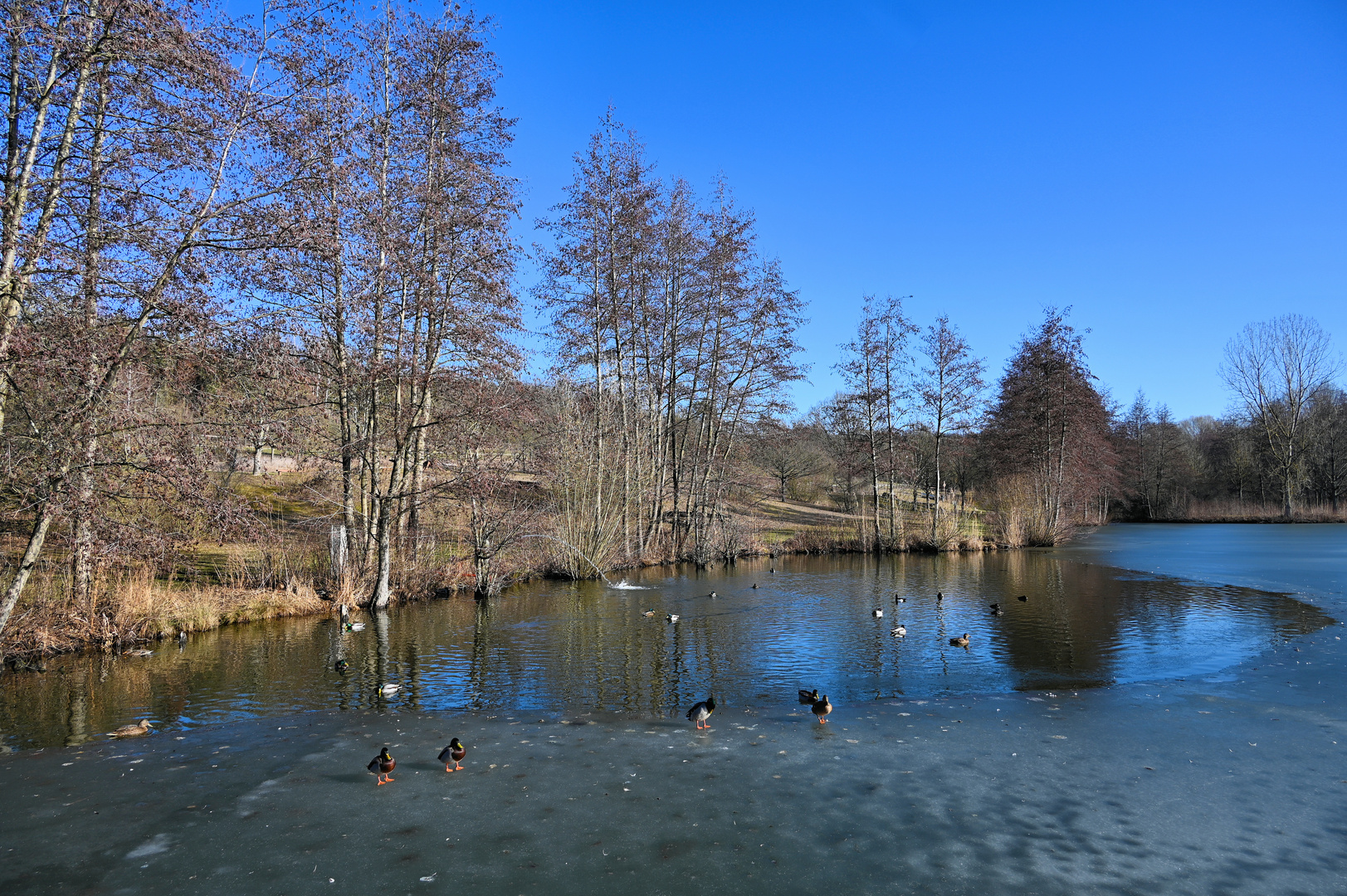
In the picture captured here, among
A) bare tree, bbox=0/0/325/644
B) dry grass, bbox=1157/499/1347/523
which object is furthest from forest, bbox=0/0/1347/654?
dry grass, bbox=1157/499/1347/523

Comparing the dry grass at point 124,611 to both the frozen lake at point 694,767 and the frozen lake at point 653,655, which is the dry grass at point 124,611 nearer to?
the frozen lake at point 653,655

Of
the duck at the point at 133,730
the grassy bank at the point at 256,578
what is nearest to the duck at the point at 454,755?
the duck at the point at 133,730

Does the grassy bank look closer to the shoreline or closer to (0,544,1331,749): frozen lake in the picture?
the shoreline

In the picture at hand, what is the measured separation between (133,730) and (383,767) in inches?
141

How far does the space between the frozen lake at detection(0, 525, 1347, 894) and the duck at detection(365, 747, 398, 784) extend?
186 millimetres

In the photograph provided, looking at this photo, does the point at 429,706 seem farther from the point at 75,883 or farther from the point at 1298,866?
the point at 1298,866

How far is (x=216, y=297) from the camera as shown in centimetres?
1006

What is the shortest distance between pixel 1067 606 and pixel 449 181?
16921 mm

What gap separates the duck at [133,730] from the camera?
298 inches

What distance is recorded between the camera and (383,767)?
6055mm

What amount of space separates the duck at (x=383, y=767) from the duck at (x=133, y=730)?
3.27 meters

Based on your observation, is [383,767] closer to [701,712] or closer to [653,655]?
[701,712]

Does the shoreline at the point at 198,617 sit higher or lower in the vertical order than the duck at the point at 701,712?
higher

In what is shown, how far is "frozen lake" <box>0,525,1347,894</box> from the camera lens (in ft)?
15.0
